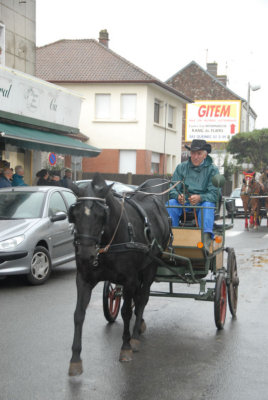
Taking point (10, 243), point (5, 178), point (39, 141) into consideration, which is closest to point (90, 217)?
point (10, 243)

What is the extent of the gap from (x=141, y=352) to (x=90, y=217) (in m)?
1.76

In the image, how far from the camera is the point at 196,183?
23.7 feet

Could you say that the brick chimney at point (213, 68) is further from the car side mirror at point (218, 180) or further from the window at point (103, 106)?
the car side mirror at point (218, 180)

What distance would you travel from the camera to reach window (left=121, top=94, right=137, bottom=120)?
36562 millimetres

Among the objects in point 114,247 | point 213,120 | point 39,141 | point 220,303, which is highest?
point 213,120

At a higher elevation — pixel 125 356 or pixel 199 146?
pixel 199 146

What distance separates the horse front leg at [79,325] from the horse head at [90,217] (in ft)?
1.51

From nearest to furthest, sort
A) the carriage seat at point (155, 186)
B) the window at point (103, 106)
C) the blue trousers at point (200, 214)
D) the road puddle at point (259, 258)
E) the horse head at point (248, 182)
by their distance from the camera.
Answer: the blue trousers at point (200, 214) → the carriage seat at point (155, 186) → the road puddle at point (259, 258) → the horse head at point (248, 182) → the window at point (103, 106)

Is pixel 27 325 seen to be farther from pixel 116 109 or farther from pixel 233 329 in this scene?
pixel 116 109

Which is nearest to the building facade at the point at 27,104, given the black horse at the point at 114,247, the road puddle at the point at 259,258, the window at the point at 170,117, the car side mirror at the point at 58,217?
the car side mirror at the point at 58,217

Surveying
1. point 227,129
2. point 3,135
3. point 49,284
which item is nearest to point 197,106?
point 227,129

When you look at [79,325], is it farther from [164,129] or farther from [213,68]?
[213,68]

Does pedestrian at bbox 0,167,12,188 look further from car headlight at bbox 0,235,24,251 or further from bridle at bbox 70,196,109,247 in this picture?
bridle at bbox 70,196,109,247

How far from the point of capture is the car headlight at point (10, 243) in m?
9.00
